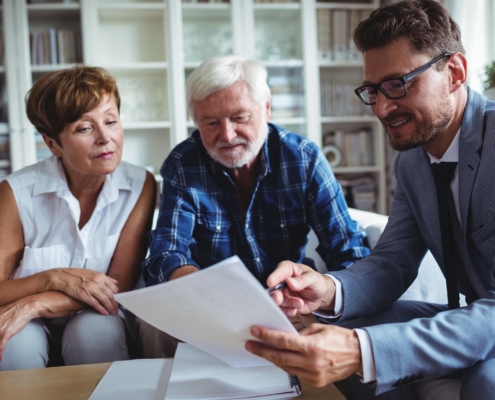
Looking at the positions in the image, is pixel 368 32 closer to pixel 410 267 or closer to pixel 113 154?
pixel 410 267

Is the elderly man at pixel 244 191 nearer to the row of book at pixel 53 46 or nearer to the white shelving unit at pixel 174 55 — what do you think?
the white shelving unit at pixel 174 55

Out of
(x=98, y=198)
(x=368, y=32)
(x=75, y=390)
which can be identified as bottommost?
(x=75, y=390)

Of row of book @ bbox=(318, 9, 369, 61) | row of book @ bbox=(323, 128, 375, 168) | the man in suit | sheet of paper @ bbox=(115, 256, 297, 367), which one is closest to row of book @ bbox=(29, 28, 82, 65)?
row of book @ bbox=(318, 9, 369, 61)

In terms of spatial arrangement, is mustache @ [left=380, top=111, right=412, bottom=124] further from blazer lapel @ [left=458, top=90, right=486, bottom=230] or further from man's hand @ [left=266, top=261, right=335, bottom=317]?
man's hand @ [left=266, top=261, right=335, bottom=317]

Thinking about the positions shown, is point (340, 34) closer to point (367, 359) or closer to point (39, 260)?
point (39, 260)

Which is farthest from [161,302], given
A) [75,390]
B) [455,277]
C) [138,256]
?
[138,256]

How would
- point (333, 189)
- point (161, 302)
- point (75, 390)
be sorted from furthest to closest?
point (333, 189) → point (75, 390) → point (161, 302)

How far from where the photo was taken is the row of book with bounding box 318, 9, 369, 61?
3740 mm

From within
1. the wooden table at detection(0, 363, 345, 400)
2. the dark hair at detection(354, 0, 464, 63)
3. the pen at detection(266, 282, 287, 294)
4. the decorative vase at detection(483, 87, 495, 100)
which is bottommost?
the wooden table at detection(0, 363, 345, 400)

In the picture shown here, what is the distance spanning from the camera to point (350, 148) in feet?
12.7

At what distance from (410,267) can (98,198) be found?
36.6 inches

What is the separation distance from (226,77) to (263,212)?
413mm

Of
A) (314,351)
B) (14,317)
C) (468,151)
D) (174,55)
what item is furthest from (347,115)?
(314,351)

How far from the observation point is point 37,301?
1398 millimetres
